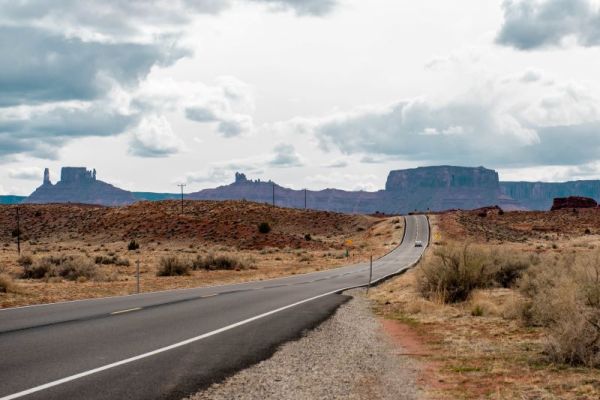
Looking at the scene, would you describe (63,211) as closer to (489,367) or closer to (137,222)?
(137,222)

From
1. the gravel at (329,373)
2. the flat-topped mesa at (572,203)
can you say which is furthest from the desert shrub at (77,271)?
the flat-topped mesa at (572,203)

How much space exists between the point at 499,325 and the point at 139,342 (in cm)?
813

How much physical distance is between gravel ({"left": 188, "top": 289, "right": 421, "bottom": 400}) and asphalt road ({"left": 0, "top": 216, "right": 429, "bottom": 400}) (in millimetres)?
399

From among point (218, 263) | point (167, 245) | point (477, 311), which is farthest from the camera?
point (167, 245)

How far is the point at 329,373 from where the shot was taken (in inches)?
365

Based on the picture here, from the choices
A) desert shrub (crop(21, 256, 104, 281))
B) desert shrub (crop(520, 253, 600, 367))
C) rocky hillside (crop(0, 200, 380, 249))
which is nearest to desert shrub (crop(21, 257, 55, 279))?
desert shrub (crop(21, 256, 104, 281))

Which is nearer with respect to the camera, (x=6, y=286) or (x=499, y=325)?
(x=499, y=325)

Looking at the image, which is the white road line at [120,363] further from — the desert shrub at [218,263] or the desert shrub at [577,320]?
the desert shrub at [218,263]

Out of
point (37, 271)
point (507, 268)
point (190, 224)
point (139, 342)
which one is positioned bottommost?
point (37, 271)

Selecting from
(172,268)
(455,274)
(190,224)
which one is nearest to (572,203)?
(190,224)

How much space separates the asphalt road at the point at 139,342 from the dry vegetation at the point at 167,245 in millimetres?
5424

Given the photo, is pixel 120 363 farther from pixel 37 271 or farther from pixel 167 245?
pixel 167 245

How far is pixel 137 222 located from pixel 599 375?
97660 millimetres

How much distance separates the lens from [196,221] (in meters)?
99.2
